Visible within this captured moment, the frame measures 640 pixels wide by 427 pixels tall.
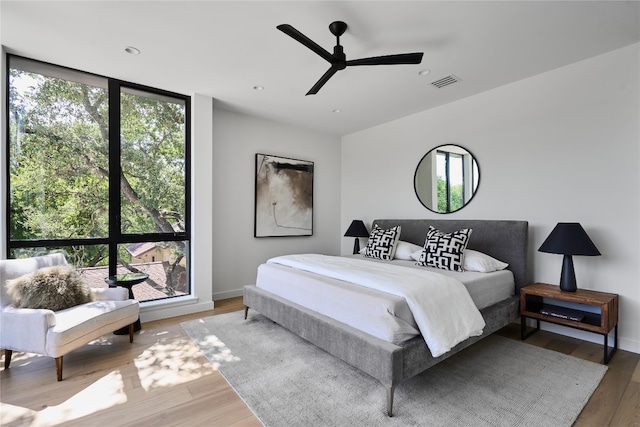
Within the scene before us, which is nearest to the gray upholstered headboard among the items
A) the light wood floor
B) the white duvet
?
the light wood floor

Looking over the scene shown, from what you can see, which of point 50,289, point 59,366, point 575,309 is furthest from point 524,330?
point 50,289

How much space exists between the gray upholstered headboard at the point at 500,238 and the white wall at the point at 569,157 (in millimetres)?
181

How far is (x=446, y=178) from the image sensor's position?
159 inches

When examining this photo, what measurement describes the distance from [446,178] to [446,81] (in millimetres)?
1254

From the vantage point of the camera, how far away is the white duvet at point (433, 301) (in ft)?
6.62

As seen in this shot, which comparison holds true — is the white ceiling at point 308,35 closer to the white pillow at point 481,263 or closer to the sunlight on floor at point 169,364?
the white pillow at point 481,263

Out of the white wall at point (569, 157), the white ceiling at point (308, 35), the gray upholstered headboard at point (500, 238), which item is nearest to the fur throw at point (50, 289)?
the white ceiling at point (308, 35)

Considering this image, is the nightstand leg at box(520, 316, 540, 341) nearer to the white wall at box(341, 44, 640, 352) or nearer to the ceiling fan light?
the white wall at box(341, 44, 640, 352)

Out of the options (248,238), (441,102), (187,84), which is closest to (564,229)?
(441,102)

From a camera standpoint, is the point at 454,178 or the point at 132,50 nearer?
the point at 132,50

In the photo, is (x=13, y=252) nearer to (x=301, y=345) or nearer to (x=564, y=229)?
(x=301, y=345)

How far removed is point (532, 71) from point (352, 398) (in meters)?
3.56

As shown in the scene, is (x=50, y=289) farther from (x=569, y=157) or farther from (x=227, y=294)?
(x=569, y=157)

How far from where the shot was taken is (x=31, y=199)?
2945 millimetres
